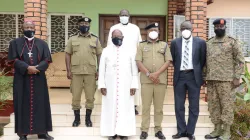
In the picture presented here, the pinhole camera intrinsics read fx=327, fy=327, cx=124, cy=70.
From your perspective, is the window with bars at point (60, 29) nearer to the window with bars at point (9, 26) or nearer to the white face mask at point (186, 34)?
the window with bars at point (9, 26)

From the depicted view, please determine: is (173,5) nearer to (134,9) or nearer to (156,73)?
(134,9)

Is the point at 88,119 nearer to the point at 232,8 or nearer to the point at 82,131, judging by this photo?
the point at 82,131

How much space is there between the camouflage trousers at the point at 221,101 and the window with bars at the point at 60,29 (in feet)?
18.9

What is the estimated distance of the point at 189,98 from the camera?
5480 millimetres

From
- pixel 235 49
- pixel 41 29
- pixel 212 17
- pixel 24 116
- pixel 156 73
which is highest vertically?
pixel 212 17

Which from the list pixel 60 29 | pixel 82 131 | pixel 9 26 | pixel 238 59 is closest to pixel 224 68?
pixel 238 59

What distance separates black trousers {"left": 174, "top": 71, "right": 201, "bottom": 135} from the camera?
540 cm

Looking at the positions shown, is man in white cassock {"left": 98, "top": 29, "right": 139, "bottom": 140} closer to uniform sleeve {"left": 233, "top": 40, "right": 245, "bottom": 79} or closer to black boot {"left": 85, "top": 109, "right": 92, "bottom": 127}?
black boot {"left": 85, "top": 109, "right": 92, "bottom": 127}

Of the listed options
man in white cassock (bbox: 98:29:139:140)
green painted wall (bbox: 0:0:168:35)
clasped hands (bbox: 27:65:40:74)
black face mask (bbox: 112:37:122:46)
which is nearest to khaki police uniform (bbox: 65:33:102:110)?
man in white cassock (bbox: 98:29:139:140)

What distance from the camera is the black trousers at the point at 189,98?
5.40 meters

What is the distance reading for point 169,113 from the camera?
20.6ft

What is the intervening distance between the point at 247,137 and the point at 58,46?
6.53m

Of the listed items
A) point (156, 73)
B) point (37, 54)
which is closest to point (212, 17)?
point (156, 73)

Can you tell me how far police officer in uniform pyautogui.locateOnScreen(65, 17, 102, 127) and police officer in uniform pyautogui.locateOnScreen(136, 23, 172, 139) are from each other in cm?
83
